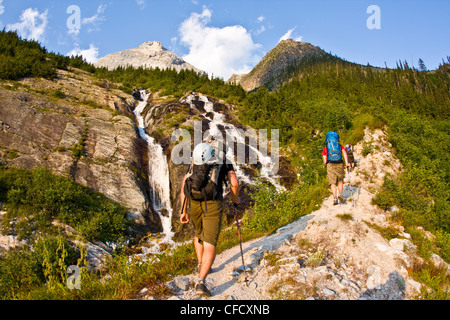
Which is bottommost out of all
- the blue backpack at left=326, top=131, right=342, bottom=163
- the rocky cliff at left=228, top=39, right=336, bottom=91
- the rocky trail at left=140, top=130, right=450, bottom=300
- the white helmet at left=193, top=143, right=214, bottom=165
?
the rocky trail at left=140, top=130, right=450, bottom=300

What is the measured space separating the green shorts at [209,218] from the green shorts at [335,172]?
19.2 feet

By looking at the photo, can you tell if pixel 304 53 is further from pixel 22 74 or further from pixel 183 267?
pixel 183 267

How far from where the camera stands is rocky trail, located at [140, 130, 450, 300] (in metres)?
4.22

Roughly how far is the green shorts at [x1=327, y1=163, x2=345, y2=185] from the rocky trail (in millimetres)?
1293

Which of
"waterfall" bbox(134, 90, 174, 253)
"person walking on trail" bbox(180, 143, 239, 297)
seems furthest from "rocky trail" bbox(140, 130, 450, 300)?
"waterfall" bbox(134, 90, 174, 253)

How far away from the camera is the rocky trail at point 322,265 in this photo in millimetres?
4219

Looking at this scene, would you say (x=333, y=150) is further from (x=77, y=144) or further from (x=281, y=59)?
(x=281, y=59)

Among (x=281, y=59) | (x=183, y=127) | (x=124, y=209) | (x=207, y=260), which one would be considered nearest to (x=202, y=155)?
(x=207, y=260)

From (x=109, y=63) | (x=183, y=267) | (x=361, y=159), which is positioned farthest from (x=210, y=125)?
→ (x=109, y=63)

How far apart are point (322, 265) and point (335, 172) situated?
Answer: 4.57 m

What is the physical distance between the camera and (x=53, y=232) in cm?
1244

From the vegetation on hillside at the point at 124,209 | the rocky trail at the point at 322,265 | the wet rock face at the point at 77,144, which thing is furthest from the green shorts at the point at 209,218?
the wet rock face at the point at 77,144

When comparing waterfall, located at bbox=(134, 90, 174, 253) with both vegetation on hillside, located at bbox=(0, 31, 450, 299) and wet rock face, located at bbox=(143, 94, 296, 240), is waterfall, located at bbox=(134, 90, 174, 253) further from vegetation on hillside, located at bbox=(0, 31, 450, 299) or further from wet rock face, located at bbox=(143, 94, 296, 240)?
vegetation on hillside, located at bbox=(0, 31, 450, 299)

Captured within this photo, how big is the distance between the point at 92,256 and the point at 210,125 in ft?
71.5
